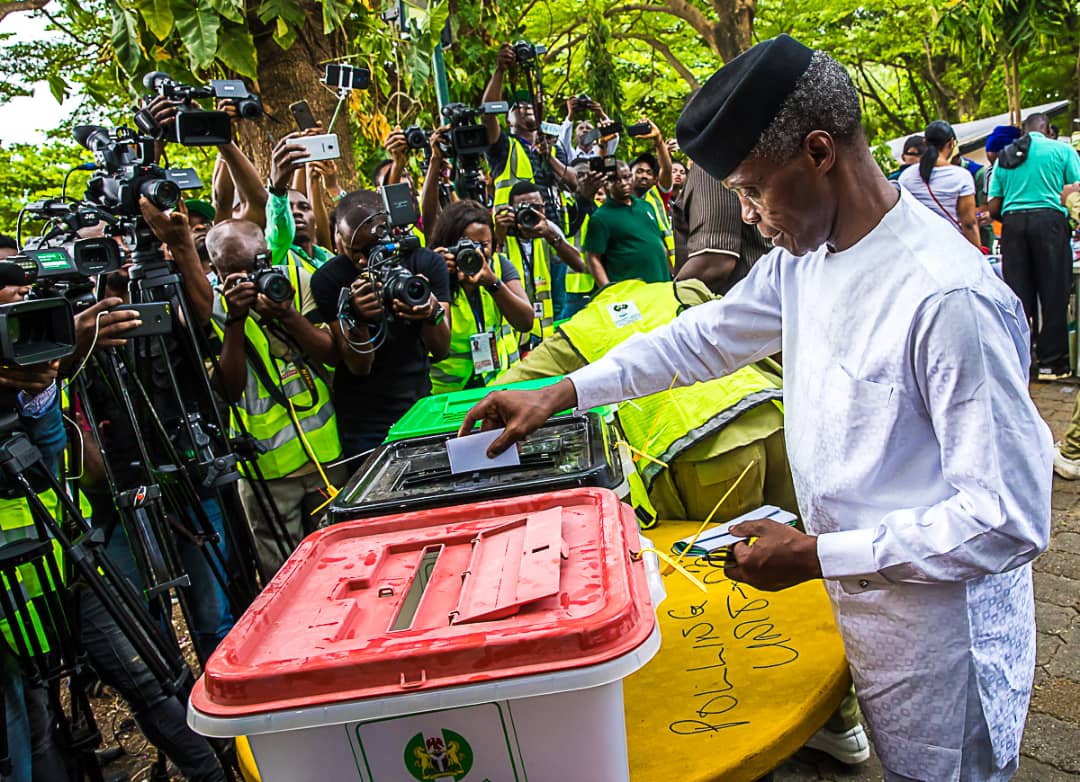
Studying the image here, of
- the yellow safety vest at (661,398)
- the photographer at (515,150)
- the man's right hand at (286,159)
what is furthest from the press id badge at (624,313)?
the photographer at (515,150)

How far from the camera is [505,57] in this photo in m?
4.81

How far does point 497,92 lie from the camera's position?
4.98m

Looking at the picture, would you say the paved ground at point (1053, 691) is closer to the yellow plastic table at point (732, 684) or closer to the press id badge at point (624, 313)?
the yellow plastic table at point (732, 684)

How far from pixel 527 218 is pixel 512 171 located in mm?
1280

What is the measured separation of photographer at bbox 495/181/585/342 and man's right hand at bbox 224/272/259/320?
59.9 inches

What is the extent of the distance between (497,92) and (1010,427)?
14.4ft

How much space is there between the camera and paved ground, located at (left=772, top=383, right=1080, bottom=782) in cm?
234

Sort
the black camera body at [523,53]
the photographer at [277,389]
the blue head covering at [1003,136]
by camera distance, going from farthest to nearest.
Answer: the blue head covering at [1003,136], the black camera body at [523,53], the photographer at [277,389]

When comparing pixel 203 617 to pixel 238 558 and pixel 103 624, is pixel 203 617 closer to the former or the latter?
pixel 238 558

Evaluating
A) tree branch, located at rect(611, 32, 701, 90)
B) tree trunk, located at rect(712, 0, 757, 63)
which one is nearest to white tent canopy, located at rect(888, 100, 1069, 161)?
tree branch, located at rect(611, 32, 701, 90)

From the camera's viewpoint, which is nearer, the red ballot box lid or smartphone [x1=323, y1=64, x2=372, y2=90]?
the red ballot box lid

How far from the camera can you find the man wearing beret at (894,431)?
1174 millimetres

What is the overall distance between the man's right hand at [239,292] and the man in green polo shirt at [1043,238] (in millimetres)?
5852

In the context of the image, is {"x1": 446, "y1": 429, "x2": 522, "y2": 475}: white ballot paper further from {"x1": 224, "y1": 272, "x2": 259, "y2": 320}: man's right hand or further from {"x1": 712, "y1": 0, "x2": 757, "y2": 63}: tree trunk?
{"x1": 712, "y1": 0, "x2": 757, "y2": 63}: tree trunk
